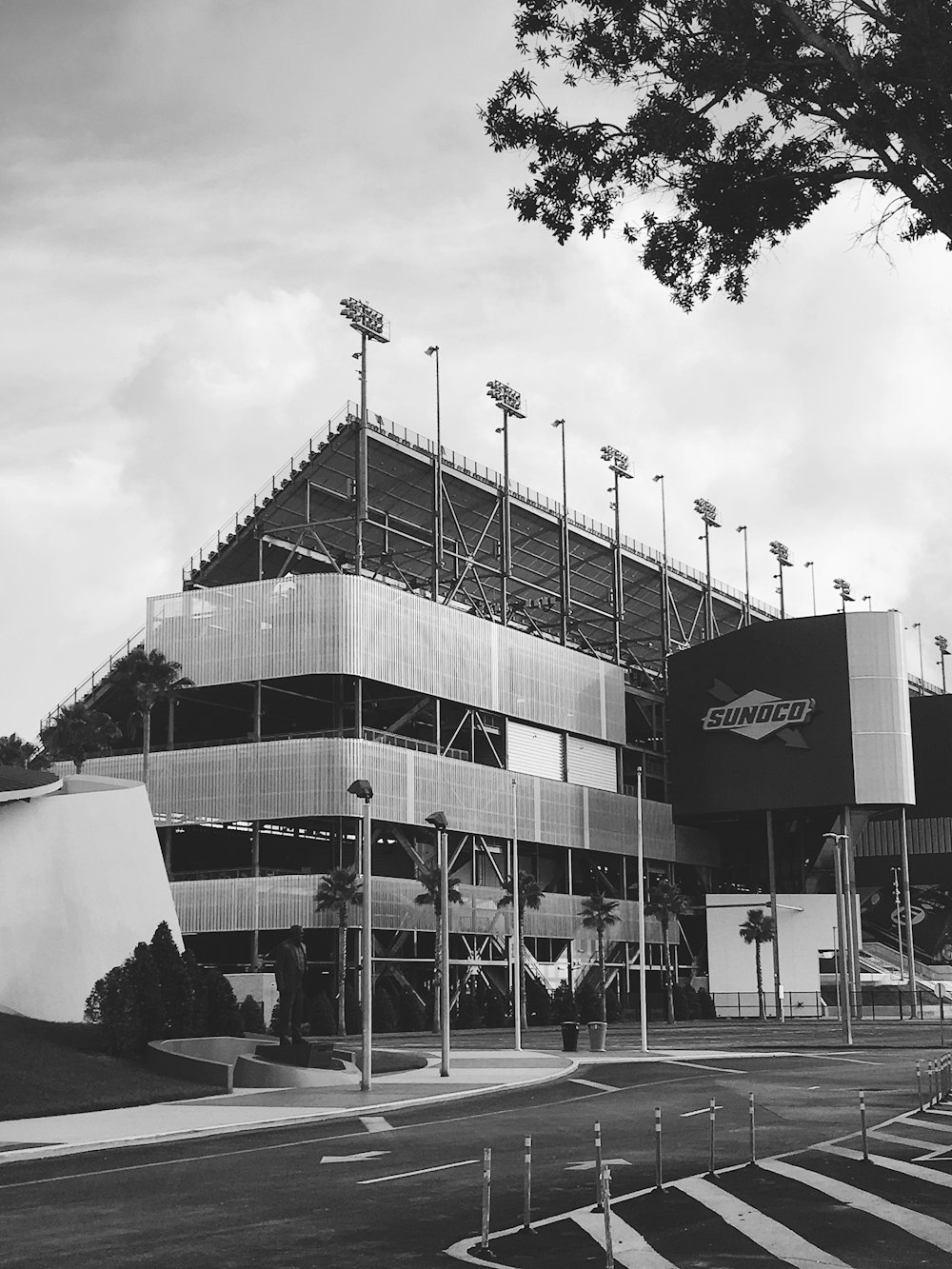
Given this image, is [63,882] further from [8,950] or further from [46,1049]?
[46,1049]

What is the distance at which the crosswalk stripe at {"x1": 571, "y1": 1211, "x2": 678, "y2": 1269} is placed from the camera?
1235cm

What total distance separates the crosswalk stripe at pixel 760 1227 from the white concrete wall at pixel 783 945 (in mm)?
86980

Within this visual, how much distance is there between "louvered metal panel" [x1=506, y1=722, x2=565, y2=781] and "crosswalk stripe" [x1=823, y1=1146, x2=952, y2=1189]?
7815 cm

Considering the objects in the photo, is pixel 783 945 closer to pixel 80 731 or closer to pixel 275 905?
pixel 275 905

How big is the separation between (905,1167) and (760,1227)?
4907 mm

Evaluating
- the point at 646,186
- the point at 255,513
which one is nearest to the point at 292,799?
the point at 255,513

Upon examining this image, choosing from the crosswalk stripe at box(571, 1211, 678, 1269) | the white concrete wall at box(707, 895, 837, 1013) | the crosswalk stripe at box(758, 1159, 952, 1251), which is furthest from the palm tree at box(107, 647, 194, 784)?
the crosswalk stripe at box(571, 1211, 678, 1269)

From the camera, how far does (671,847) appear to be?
116 m

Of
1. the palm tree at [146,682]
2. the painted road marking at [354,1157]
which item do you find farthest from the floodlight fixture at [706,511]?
the painted road marking at [354,1157]

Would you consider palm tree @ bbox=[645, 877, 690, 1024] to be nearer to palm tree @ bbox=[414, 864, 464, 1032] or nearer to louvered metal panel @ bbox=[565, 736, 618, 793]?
louvered metal panel @ bbox=[565, 736, 618, 793]

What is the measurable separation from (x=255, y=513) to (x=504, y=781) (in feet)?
74.7

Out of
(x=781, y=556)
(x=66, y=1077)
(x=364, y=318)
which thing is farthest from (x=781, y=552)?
(x=66, y=1077)

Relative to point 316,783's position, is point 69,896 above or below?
below

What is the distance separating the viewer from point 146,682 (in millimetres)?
86062
